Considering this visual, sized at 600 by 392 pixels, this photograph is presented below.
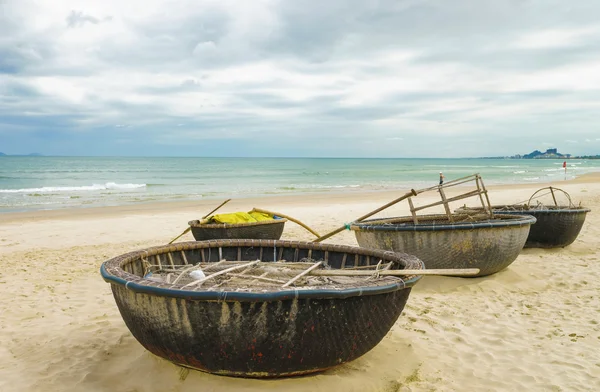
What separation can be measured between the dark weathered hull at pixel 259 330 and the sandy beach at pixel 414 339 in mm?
269

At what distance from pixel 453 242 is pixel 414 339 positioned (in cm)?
200

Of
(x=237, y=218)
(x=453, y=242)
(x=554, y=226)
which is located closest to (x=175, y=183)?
(x=237, y=218)

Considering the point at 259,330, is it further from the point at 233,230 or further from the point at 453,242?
the point at 233,230

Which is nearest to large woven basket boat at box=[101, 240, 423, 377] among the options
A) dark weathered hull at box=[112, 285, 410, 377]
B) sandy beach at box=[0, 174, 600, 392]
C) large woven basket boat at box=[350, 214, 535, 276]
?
dark weathered hull at box=[112, 285, 410, 377]

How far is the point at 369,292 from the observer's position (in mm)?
3002

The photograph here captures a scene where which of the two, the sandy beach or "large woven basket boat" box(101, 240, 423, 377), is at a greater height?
"large woven basket boat" box(101, 240, 423, 377)

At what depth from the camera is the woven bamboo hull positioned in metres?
8.38

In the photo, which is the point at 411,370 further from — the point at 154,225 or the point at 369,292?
the point at 154,225

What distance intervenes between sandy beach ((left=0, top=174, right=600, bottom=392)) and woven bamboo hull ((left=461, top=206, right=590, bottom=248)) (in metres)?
0.40

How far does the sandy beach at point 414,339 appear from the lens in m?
3.51

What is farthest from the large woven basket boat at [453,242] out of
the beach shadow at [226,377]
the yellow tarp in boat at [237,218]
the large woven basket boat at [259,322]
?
the yellow tarp in boat at [237,218]

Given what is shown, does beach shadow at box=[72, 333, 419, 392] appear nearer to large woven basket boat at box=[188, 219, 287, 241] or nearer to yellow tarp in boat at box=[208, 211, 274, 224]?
large woven basket boat at box=[188, 219, 287, 241]

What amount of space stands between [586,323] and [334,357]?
3.15 metres

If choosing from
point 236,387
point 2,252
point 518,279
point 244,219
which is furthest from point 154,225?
point 236,387
